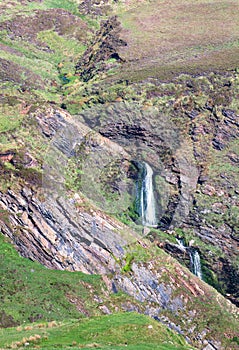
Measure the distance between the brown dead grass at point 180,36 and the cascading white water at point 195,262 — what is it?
2409 centimetres

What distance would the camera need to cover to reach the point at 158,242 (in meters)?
51.2

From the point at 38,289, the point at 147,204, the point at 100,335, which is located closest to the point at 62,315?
the point at 38,289

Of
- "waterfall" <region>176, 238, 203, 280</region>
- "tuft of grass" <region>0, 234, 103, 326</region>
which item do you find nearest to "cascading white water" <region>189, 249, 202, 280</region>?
"waterfall" <region>176, 238, 203, 280</region>

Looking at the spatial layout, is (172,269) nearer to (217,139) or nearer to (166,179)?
(166,179)

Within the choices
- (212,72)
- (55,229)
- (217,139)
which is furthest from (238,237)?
(212,72)

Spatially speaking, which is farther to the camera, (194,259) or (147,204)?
Result: (147,204)

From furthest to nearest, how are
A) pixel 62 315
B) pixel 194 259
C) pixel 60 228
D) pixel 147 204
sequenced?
pixel 147 204
pixel 194 259
pixel 60 228
pixel 62 315

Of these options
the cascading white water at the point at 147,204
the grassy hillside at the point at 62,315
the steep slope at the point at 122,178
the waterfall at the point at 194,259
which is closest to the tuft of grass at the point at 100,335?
the grassy hillside at the point at 62,315

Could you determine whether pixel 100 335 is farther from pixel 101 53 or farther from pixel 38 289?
pixel 101 53

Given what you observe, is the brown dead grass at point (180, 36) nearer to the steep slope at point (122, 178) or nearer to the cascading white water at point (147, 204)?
the steep slope at point (122, 178)

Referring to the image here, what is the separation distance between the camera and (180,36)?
81500mm

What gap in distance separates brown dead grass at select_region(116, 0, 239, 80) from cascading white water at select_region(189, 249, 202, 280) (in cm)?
2409

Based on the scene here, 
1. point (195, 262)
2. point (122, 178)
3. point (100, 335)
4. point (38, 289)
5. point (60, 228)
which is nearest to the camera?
point (100, 335)

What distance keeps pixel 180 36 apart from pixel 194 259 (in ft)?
121
